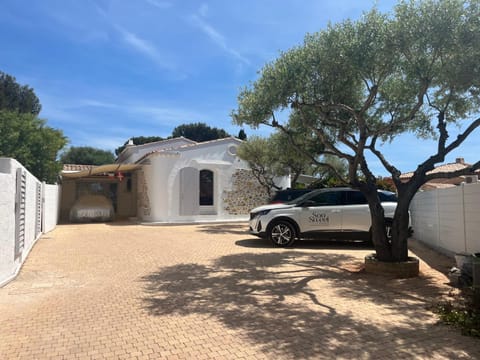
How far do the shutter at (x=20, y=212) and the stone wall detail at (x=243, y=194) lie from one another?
1239 centimetres

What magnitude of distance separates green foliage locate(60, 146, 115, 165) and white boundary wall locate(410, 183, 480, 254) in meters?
44.7

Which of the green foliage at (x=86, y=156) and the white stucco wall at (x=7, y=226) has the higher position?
the green foliage at (x=86, y=156)

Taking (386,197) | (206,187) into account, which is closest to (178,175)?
(206,187)

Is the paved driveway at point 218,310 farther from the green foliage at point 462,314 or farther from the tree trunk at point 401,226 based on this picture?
the tree trunk at point 401,226

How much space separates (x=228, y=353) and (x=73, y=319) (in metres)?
2.17

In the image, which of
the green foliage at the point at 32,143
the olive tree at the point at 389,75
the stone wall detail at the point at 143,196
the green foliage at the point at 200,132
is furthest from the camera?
the green foliage at the point at 200,132

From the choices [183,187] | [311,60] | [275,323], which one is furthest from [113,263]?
[183,187]

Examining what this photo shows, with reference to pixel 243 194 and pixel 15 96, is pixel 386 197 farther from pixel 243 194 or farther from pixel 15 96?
pixel 15 96

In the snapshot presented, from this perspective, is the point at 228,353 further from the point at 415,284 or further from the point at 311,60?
the point at 311,60

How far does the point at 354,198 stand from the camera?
10773mm

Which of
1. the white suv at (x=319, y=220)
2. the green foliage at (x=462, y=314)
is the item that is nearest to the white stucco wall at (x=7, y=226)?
the white suv at (x=319, y=220)

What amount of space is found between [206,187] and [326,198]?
9756 millimetres

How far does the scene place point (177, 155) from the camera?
732 inches

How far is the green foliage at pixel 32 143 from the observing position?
14273 millimetres
